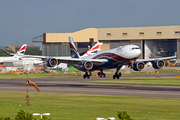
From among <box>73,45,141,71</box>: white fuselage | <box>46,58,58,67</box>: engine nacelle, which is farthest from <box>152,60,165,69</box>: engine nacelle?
<box>46,58,58,67</box>: engine nacelle

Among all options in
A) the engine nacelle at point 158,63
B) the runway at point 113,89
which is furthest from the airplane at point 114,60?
the runway at point 113,89

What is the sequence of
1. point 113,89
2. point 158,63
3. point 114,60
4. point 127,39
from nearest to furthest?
point 113,89
point 114,60
point 158,63
point 127,39

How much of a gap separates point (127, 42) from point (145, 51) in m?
11.1

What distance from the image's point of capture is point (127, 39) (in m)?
177

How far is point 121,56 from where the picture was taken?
64812mm

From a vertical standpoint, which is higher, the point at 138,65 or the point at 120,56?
the point at 120,56

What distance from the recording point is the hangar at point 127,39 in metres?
172

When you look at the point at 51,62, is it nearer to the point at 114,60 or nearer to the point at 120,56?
the point at 114,60

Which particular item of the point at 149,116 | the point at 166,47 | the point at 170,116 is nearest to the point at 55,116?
the point at 149,116

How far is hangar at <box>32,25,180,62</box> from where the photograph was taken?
6781 inches

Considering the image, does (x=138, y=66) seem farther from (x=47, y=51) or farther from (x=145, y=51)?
(x=47, y=51)

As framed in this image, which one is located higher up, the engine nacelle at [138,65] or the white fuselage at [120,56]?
the white fuselage at [120,56]

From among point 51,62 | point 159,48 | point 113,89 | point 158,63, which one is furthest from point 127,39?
point 113,89

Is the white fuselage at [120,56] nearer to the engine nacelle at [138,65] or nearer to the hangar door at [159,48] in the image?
the engine nacelle at [138,65]
